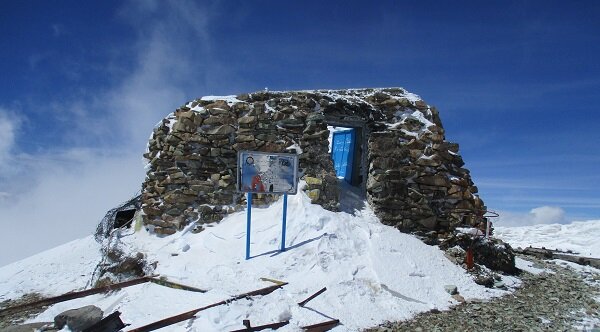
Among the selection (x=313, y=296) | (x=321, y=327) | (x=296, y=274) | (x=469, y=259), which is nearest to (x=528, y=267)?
(x=469, y=259)

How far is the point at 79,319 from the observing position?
5.46 metres

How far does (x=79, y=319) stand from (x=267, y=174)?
4.08 metres

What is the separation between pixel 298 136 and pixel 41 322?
6.64 metres

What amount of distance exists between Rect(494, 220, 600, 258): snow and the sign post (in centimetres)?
1242

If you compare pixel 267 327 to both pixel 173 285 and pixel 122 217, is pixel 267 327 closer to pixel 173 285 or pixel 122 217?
pixel 173 285

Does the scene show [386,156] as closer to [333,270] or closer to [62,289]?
[333,270]

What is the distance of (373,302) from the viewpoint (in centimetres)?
657

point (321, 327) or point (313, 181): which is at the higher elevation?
point (313, 181)

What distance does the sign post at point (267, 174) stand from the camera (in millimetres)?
7948

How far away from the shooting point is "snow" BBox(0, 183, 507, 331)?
596 centimetres

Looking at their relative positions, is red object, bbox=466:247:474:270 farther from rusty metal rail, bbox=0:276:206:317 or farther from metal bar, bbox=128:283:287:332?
rusty metal rail, bbox=0:276:206:317

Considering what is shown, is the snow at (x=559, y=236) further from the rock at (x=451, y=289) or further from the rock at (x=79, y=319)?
the rock at (x=79, y=319)

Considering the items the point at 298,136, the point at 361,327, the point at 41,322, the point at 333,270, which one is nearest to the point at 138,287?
the point at 41,322

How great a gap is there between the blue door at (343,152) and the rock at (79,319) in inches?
292
